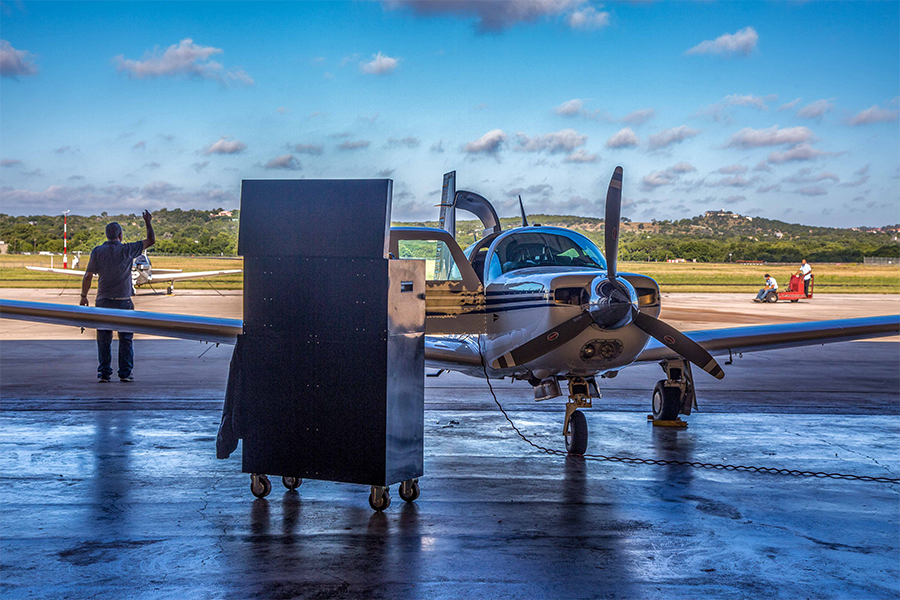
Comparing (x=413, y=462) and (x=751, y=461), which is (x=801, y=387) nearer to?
(x=751, y=461)

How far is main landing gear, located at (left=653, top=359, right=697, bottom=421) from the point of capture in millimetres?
8297

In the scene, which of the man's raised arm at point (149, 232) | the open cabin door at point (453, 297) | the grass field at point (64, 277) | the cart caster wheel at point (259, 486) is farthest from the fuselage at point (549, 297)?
the grass field at point (64, 277)

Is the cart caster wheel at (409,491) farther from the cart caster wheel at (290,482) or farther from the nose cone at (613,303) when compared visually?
the nose cone at (613,303)

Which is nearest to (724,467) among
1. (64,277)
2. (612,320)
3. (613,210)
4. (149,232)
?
(612,320)

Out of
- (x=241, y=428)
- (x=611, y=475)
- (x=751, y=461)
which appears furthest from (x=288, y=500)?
(x=751, y=461)

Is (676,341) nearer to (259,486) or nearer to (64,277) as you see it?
(259,486)

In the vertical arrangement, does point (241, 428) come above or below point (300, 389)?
below

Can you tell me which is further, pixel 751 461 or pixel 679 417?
pixel 679 417

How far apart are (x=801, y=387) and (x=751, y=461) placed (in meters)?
5.50

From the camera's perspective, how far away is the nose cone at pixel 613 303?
20.2 feet

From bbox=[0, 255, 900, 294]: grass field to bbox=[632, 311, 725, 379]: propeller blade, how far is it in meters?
42.4

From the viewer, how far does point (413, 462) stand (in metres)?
5.16

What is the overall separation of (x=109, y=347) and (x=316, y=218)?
7.11 meters

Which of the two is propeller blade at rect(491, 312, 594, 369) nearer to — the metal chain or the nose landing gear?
the nose landing gear
